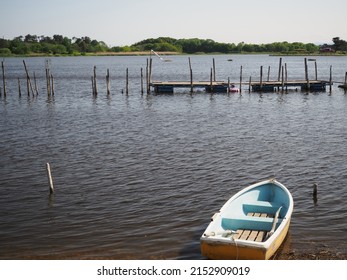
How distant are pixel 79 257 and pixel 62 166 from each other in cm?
1041

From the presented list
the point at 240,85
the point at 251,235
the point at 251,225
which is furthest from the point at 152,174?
the point at 240,85

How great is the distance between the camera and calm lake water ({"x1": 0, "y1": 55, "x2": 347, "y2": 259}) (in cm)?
1443

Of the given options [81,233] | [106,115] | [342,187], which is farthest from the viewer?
[106,115]

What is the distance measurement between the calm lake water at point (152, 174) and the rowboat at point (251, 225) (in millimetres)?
1022

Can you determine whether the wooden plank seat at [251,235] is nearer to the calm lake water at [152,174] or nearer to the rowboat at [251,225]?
the rowboat at [251,225]

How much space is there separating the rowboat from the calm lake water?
1022mm

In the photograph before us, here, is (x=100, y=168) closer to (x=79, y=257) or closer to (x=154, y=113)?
A: (x=79, y=257)

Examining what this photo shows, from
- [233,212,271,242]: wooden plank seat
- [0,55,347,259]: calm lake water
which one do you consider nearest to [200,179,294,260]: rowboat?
[233,212,271,242]: wooden plank seat

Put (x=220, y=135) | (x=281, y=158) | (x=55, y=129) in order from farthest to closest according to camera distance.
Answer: (x=55, y=129), (x=220, y=135), (x=281, y=158)

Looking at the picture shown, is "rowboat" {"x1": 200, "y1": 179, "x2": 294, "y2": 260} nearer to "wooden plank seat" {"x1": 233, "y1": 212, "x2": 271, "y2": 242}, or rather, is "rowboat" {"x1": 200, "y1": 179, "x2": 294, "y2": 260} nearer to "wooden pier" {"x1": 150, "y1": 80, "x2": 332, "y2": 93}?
"wooden plank seat" {"x1": 233, "y1": 212, "x2": 271, "y2": 242}

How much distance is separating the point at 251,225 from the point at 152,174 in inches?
340

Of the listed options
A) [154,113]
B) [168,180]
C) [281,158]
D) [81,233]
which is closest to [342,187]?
[281,158]

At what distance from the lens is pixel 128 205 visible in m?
17.4

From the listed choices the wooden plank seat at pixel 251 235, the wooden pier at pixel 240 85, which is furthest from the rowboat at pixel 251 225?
the wooden pier at pixel 240 85
